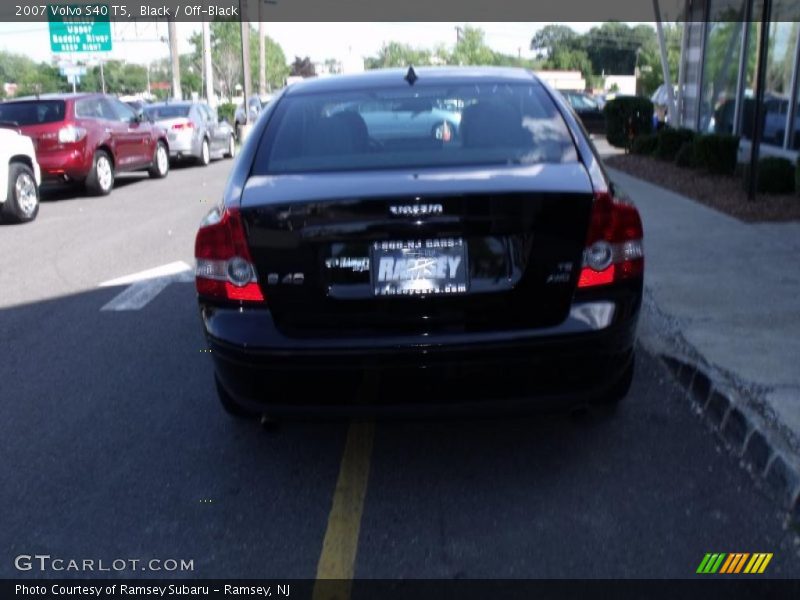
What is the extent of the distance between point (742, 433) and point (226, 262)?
240 cm

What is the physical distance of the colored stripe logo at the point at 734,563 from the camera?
121 inches

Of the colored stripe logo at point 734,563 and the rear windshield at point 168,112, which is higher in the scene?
the rear windshield at point 168,112

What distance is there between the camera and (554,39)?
338 ft

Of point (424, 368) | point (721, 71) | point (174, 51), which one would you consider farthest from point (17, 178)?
point (174, 51)

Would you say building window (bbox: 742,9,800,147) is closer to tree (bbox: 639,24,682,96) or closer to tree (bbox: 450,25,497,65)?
tree (bbox: 639,24,682,96)

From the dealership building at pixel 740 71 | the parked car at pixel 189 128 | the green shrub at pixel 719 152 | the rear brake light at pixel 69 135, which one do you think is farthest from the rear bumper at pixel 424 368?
the parked car at pixel 189 128

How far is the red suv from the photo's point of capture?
555 inches

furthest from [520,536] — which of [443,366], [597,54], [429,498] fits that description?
[597,54]

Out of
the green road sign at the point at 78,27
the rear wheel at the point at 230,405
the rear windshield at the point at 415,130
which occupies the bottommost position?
the rear wheel at the point at 230,405

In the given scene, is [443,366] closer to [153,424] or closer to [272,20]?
[153,424]

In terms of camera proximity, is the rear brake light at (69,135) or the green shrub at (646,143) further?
the green shrub at (646,143)

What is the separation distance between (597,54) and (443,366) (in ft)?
336

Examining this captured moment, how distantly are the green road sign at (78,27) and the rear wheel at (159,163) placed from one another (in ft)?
68.9
